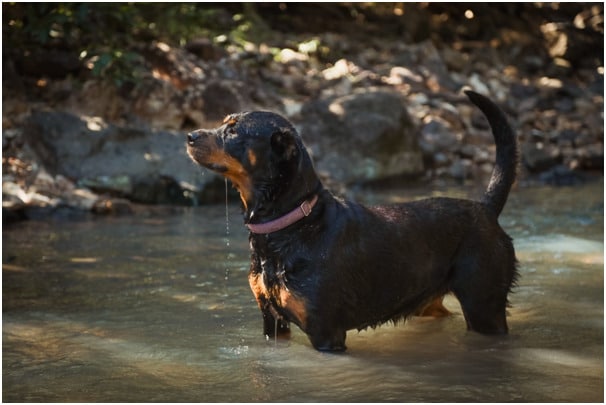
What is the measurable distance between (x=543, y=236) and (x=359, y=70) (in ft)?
25.6

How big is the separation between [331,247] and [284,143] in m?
0.57

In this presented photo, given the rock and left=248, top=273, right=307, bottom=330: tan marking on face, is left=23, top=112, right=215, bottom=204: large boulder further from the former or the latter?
left=248, top=273, right=307, bottom=330: tan marking on face

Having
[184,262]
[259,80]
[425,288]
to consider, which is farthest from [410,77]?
[425,288]

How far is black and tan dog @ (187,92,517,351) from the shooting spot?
4480 mm

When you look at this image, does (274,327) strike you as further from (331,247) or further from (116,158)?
(116,158)

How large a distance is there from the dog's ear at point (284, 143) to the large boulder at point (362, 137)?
24.4ft

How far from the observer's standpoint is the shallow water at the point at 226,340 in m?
4.23

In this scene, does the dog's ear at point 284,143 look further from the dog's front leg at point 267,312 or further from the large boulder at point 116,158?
the large boulder at point 116,158

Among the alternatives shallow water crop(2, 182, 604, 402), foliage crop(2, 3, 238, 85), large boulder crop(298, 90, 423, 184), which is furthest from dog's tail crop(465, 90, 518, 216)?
large boulder crop(298, 90, 423, 184)

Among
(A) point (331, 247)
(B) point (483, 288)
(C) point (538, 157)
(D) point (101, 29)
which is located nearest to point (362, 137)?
(C) point (538, 157)

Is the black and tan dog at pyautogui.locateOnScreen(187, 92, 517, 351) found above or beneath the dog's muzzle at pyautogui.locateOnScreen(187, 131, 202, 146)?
beneath

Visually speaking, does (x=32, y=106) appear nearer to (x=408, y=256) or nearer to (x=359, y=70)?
(x=359, y=70)

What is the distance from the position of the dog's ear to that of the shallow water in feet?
3.39

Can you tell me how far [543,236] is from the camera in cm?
855
